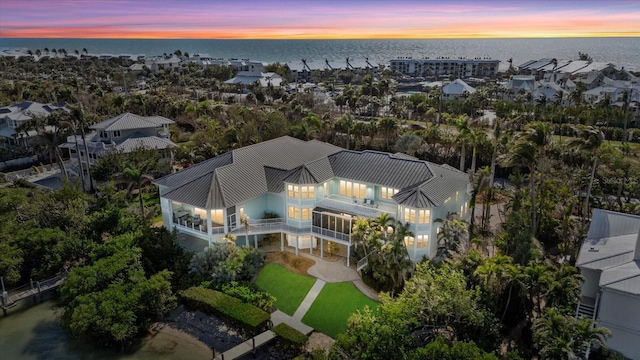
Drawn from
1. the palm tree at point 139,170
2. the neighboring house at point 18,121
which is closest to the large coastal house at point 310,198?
the palm tree at point 139,170

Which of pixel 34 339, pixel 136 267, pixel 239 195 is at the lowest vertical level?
pixel 34 339

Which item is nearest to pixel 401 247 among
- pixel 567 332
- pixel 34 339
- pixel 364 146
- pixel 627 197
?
pixel 567 332

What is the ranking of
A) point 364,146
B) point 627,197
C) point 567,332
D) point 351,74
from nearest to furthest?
point 567,332
point 627,197
point 364,146
point 351,74

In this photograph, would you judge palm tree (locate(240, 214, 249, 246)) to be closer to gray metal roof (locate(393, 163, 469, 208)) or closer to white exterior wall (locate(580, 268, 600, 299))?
gray metal roof (locate(393, 163, 469, 208))

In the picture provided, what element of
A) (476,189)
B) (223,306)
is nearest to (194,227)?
(223,306)

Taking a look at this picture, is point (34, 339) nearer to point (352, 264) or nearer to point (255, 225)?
point (255, 225)

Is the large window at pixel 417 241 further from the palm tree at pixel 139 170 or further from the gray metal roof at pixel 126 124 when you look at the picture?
the gray metal roof at pixel 126 124
